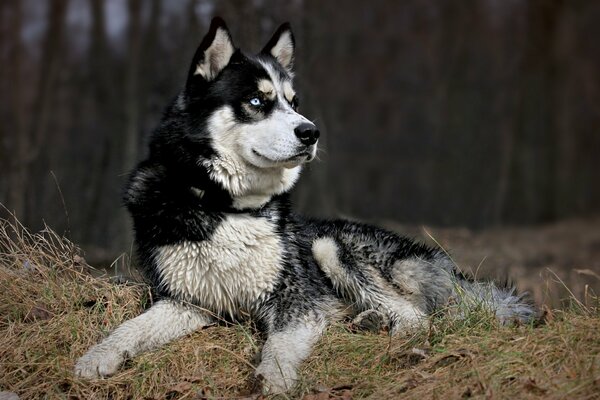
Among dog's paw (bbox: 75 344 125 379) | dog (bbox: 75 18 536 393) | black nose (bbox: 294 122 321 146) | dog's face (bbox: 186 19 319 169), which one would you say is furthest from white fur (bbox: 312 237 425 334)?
dog's paw (bbox: 75 344 125 379)

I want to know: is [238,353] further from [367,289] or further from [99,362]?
[367,289]

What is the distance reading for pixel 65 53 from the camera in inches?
783

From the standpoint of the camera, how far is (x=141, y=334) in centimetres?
432

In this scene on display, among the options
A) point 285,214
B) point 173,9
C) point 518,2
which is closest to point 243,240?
point 285,214

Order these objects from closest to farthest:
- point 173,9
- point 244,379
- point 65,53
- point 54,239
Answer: point 244,379 → point 54,239 → point 173,9 → point 65,53

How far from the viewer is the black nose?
14.5 feet

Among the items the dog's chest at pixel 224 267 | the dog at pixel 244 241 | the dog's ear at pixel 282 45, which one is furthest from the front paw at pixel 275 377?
the dog's ear at pixel 282 45

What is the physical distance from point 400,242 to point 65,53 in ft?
56.1

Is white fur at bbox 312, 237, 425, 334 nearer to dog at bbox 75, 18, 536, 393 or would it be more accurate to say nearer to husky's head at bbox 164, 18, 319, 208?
dog at bbox 75, 18, 536, 393

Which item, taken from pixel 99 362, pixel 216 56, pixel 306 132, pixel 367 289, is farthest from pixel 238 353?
pixel 216 56

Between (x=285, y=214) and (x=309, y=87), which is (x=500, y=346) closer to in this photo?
(x=285, y=214)

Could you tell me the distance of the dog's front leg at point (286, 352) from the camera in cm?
390

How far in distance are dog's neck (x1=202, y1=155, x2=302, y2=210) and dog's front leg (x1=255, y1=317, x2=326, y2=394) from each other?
2.87 feet

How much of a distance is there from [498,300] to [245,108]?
6.93 feet
